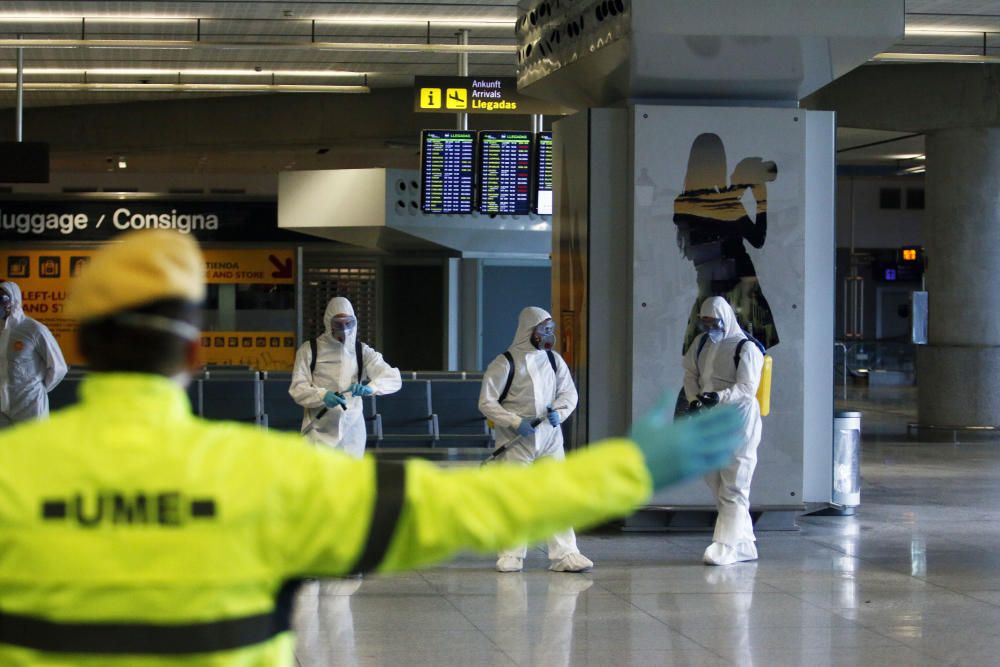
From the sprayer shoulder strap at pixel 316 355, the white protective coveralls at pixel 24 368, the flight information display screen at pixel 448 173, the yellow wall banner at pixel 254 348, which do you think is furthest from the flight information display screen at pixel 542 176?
the yellow wall banner at pixel 254 348

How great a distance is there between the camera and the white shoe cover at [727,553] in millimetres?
10070

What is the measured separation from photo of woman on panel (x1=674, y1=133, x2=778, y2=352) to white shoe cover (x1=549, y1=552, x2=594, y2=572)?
7.55 ft

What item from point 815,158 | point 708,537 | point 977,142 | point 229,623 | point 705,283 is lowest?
point 708,537

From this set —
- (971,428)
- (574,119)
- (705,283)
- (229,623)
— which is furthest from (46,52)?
(229,623)

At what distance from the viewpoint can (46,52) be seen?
20.4m

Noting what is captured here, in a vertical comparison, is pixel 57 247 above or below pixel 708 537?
above

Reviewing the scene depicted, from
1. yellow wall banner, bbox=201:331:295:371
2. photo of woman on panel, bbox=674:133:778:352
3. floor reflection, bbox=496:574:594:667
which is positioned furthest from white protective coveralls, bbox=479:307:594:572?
yellow wall banner, bbox=201:331:295:371

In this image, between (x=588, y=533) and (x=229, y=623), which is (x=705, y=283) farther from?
(x=229, y=623)

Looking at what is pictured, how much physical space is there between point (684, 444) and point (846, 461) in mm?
11085

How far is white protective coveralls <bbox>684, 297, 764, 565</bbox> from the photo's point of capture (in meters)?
9.98

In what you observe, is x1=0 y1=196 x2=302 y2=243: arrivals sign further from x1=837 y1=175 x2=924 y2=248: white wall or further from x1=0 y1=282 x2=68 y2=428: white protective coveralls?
x1=837 y1=175 x2=924 y2=248: white wall

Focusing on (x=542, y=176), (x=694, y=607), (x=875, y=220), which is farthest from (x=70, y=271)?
(x=875, y=220)

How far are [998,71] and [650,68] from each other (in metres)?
11.8

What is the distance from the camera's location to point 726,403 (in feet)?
32.9
